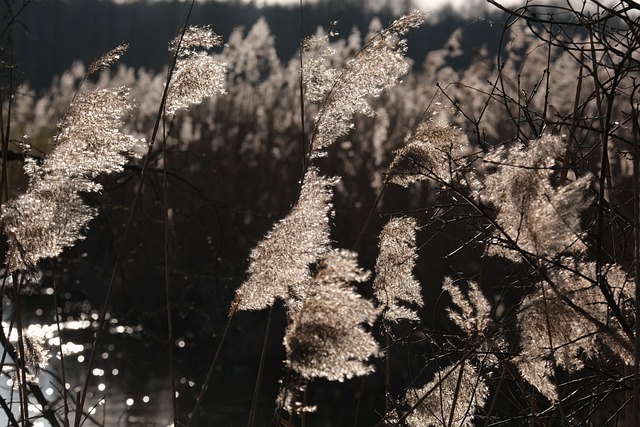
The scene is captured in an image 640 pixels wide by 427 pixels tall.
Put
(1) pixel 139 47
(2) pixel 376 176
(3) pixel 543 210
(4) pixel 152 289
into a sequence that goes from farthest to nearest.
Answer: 1. (1) pixel 139 47
2. (4) pixel 152 289
3. (2) pixel 376 176
4. (3) pixel 543 210

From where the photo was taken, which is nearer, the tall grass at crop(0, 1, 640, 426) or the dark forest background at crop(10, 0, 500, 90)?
the tall grass at crop(0, 1, 640, 426)

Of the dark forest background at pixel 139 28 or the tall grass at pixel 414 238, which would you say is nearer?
the tall grass at pixel 414 238

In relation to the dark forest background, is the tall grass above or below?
below

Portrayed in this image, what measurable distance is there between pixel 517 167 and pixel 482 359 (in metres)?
0.60

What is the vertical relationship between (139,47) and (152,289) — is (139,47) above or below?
above

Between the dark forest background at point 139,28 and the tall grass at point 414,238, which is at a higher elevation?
the dark forest background at point 139,28

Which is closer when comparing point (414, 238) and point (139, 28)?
point (414, 238)

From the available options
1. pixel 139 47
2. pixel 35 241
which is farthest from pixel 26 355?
pixel 139 47

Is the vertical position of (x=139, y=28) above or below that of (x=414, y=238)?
above

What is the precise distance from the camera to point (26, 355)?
2.19m

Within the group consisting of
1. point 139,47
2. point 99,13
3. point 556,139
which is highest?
point 99,13

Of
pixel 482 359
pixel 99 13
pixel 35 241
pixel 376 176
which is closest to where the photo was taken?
pixel 35 241

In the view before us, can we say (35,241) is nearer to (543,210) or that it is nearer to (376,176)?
(543,210)

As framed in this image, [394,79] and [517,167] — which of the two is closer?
[517,167]
